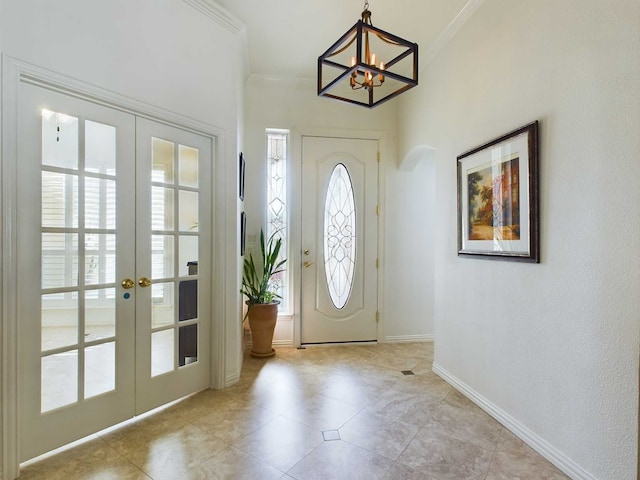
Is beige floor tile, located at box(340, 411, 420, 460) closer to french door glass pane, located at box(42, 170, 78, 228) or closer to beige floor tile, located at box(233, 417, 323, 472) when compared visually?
beige floor tile, located at box(233, 417, 323, 472)

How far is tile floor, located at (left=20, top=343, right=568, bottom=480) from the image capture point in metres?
1.71

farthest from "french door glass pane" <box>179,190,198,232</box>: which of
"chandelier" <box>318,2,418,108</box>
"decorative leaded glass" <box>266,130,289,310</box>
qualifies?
"decorative leaded glass" <box>266,130,289,310</box>

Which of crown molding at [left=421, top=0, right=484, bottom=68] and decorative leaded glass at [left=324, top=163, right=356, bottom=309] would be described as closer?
crown molding at [left=421, top=0, right=484, bottom=68]

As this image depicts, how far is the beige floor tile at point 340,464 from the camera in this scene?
1.67 m

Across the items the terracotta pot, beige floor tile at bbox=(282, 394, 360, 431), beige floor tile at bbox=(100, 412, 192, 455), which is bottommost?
beige floor tile at bbox=(282, 394, 360, 431)

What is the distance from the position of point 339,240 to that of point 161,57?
2.40 m

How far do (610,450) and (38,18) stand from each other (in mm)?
3377

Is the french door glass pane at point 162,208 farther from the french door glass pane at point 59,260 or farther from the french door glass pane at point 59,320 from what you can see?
the french door glass pane at point 59,320

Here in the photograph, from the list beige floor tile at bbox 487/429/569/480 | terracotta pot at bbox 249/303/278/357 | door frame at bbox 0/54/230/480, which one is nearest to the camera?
door frame at bbox 0/54/230/480

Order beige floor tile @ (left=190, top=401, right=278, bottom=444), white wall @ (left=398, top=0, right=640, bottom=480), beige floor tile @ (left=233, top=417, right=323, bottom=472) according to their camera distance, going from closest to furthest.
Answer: white wall @ (left=398, top=0, right=640, bottom=480), beige floor tile @ (left=233, top=417, right=323, bottom=472), beige floor tile @ (left=190, top=401, right=278, bottom=444)

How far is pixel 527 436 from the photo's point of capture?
1.98 m

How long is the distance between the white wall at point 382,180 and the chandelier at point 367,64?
0.31 meters

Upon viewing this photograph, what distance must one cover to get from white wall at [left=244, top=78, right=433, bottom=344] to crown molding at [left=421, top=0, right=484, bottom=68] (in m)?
0.84

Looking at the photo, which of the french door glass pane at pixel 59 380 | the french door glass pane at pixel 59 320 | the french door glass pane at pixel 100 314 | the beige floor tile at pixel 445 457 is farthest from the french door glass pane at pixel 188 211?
the beige floor tile at pixel 445 457
